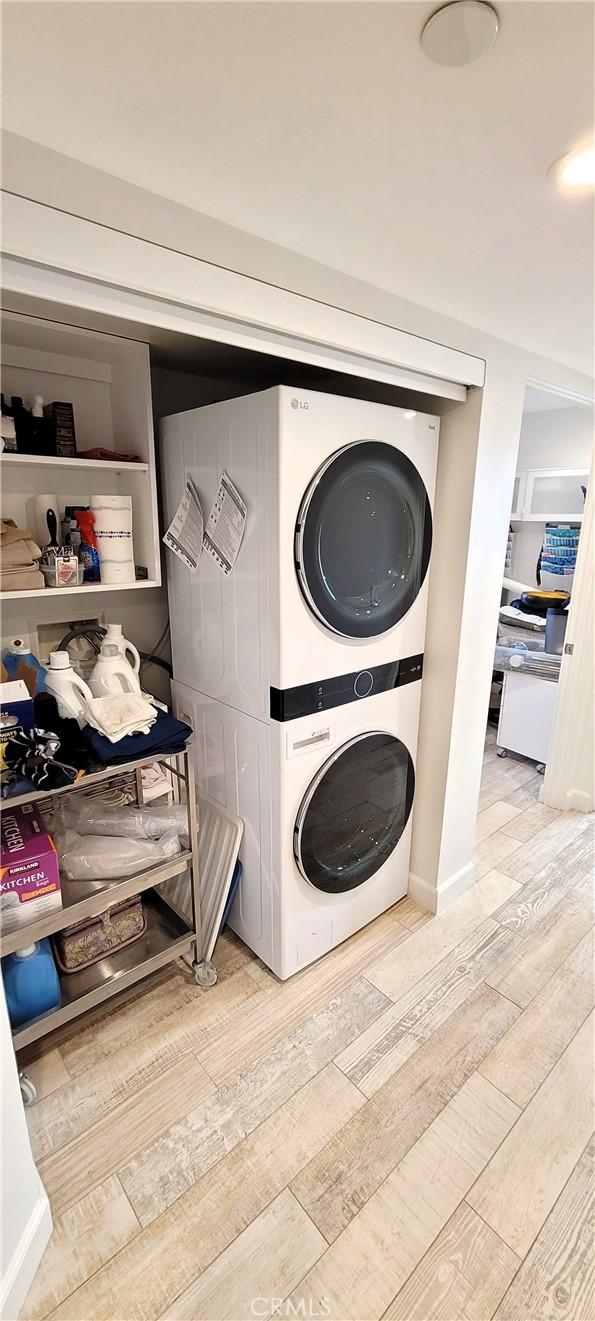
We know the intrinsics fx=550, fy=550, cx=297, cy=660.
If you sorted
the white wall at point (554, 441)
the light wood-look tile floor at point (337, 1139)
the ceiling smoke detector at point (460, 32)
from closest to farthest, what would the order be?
1. the ceiling smoke detector at point (460, 32)
2. the light wood-look tile floor at point (337, 1139)
3. the white wall at point (554, 441)

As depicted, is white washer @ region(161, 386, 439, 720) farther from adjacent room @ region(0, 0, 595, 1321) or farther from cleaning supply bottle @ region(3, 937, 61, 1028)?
cleaning supply bottle @ region(3, 937, 61, 1028)

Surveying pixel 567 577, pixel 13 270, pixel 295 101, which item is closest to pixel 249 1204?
pixel 13 270

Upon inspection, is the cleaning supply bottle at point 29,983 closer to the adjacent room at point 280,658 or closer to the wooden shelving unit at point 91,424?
the adjacent room at point 280,658

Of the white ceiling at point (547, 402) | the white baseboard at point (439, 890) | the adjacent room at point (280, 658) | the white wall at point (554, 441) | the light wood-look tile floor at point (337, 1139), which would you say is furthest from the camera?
the white wall at point (554, 441)

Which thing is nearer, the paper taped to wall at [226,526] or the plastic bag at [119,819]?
the paper taped to wall at [226,526]

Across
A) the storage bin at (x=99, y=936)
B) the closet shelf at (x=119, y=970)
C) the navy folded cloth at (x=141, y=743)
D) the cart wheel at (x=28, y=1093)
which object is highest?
the navy folded cloth at (x=141, y=743)

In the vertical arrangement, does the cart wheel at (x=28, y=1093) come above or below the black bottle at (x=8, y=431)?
below

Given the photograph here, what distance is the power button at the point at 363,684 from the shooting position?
1702 mm

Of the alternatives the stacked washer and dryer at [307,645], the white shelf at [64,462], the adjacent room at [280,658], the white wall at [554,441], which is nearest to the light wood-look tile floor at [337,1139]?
the adjacent room at [280,658]

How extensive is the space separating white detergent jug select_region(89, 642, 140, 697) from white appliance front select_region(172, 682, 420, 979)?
1.06 feet

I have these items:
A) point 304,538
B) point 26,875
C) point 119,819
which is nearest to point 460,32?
point 304,538

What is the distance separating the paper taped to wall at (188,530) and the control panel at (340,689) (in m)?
0.53

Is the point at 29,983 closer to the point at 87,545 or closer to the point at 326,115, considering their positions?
the point at 87,545

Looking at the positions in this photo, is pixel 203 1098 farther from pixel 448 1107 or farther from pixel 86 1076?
pixel 448 1107
